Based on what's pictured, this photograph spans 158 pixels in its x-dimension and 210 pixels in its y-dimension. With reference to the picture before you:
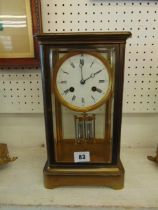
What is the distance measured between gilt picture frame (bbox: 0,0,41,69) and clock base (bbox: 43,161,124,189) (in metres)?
0.46

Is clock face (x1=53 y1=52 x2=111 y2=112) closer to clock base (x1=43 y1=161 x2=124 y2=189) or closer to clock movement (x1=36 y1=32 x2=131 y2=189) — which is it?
clock movement (x1=36 y1=32 x2=131 y2=189)

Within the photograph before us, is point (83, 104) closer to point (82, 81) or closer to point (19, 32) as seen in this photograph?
point (82, 81)

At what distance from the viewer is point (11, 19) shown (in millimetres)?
909

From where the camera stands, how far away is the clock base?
2.58 feet

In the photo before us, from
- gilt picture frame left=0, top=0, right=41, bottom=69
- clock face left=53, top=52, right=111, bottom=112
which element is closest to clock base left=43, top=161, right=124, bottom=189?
clock face left=53, top=52, right=111, bottom=112

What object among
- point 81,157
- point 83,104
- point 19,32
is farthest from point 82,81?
point 19,32

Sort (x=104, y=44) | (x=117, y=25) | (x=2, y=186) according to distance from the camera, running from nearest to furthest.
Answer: (x=104, y=44) → (x=2, y=186) → (x=117, y=25)

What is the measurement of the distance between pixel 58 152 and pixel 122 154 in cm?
36

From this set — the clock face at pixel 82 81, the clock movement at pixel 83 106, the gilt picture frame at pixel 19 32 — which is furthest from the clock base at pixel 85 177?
the gilt picture frame at pixel 19 32

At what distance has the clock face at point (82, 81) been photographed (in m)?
0.72

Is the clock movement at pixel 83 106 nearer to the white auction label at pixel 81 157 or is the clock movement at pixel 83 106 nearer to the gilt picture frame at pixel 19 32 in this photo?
the white auction label at pixel 81 157

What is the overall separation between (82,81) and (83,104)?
0.08 metres

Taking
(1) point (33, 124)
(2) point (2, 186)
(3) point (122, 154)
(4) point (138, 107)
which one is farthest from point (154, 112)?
(2) point (2, 186)

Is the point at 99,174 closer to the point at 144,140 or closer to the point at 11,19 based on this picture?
the point at 144,140
